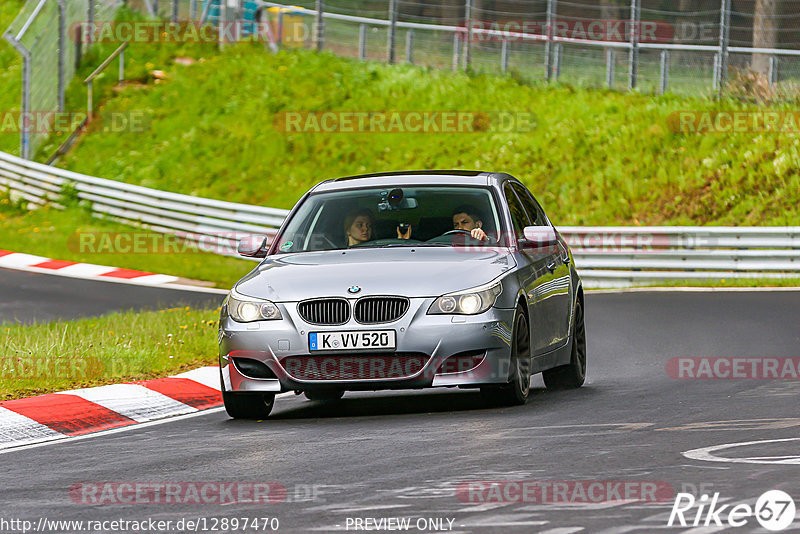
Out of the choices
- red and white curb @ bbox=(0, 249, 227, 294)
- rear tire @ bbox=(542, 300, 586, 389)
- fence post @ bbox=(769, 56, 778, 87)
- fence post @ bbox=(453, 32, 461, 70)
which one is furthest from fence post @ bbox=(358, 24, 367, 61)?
rear tire @ bbox=(542, 300, 586, 389)

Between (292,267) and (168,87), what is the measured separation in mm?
28590

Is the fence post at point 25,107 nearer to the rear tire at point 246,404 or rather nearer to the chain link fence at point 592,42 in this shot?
the chain link fence at point 592,42

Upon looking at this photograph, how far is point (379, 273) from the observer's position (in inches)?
389

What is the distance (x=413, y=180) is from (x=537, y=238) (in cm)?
120

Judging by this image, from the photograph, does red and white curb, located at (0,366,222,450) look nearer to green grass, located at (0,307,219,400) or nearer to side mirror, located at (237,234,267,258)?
green grass, located at (0,307,219,400)

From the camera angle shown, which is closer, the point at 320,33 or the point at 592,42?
the point at 592,42

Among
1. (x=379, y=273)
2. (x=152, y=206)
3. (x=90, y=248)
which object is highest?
(x=379, y=273)

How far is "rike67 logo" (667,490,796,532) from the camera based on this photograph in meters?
5.96

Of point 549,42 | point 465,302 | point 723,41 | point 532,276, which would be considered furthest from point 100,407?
point 549,42

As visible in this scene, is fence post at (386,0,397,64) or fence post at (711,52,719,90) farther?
fence post at (386,0,397,64)

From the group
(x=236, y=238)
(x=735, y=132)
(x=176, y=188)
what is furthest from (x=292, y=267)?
(x=176, y=188)

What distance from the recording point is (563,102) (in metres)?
33.7

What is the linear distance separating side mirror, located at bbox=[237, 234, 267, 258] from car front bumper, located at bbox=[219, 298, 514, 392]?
3.76 feet

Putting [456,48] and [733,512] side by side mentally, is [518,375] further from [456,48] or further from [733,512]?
[456,48]
